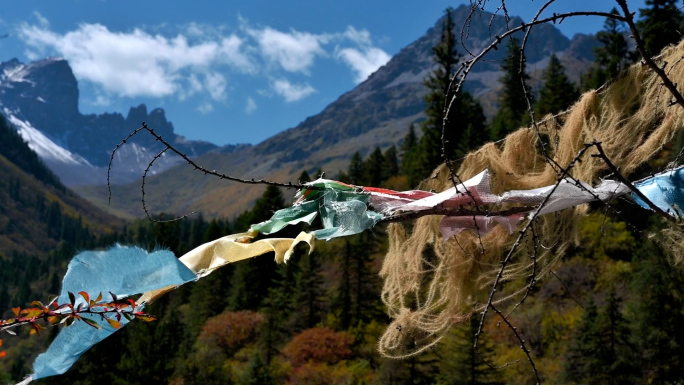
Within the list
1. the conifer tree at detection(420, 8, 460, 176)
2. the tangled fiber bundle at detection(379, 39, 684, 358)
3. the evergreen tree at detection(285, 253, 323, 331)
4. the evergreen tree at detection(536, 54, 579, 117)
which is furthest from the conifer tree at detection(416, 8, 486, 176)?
the tangled fiber bundle at detection(379, 39, 684, 358)

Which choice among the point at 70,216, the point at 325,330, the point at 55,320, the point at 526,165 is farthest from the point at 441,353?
the point at 70,216

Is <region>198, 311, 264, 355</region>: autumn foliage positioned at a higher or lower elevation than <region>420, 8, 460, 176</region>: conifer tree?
lower

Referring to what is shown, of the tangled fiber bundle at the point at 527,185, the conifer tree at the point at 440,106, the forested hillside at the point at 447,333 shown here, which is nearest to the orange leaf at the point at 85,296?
the tangled fiber bundle at the point at 527,185

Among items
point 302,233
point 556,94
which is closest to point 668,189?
point 302,233

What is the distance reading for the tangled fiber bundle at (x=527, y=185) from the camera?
3193mm

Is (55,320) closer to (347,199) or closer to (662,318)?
(347,199)

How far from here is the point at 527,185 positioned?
344cm

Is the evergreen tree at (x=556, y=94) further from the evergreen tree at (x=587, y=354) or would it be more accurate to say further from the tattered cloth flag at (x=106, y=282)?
the tattered cloth flag at (x=106, y=282)

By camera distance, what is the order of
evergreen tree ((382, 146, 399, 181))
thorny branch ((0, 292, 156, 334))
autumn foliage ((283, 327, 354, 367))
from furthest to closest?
1. evergreen tree ((382, 146, 399, 181))
2. autumn foliage ((283, 327, 354, 367))
3. thorny branch ((0, 292, 156, 334))

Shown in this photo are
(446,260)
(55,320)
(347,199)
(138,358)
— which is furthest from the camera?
(138,358)

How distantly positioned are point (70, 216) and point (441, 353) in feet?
632

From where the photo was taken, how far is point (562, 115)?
3.59 meters

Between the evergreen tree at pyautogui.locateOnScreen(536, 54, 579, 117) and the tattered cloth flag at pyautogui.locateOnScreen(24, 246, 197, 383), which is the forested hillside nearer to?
the evergreen tree at pyautogui.locateOnScreen(536, 54, 579, 117)

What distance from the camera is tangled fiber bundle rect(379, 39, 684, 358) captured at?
319cm
